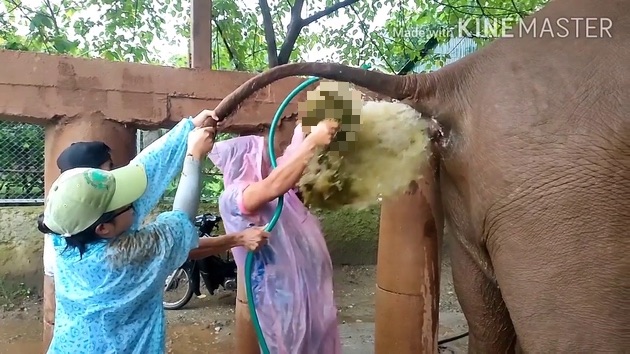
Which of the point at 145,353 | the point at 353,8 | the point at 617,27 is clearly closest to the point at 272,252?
the point at 145,353

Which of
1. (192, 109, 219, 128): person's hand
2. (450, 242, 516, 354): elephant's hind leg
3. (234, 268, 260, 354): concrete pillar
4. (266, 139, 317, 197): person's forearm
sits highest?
(192, 109, 219, 128): person's hand

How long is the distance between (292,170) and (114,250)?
0.65m

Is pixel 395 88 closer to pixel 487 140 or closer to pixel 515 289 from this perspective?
pixel 487 140

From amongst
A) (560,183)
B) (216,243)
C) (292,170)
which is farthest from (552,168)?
(216,243)

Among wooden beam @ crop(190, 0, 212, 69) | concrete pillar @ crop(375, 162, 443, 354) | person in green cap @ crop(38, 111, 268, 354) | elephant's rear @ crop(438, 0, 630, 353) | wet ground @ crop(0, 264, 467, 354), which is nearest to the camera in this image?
elephant's rear @ crop(438, 0, 630, 353)

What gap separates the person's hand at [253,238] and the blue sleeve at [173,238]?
30cm

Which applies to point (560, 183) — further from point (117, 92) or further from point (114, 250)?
point (117, 92)

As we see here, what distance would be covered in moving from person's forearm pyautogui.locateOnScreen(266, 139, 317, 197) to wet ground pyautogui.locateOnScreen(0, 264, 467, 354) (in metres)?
2.58

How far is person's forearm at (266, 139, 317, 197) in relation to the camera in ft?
6.69

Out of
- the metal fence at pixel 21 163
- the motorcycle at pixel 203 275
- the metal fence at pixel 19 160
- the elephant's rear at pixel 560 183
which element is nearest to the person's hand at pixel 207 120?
the elephant's rear at pixel 560 183

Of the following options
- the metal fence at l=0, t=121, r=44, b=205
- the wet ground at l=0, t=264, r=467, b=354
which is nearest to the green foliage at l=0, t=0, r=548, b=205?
the metal fence at l=0, t=121, r=44, b=205

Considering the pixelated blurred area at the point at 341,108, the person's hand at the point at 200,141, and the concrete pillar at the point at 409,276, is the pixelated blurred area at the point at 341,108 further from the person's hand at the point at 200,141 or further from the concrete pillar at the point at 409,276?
the concrete pillar at the point at 409,276

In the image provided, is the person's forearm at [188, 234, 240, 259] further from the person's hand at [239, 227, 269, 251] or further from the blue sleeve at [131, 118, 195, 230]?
the blue sleeve at [131, 118, 195, 230]

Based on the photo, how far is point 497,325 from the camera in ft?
7.26
